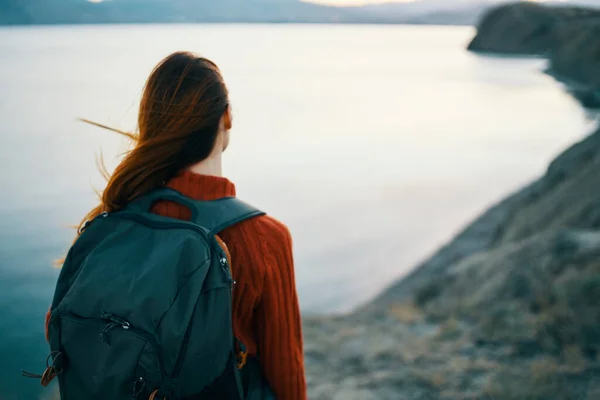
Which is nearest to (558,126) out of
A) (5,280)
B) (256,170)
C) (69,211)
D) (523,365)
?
(256,170)

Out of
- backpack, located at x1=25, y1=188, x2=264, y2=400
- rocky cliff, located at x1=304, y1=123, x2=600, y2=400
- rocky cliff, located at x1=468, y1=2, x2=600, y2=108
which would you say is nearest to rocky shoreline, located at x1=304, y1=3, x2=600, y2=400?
rocky cliff, located at x1=304, y1=123, x2=600, y2=400

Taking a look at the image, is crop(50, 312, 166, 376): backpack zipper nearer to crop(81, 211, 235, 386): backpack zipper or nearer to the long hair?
crop(81, 211, 235, 386): backpack zipper

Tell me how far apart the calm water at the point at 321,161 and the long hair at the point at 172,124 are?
0.33 metres

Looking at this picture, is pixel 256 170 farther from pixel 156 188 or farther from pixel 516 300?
pixel 156 188

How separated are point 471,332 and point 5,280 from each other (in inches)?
366

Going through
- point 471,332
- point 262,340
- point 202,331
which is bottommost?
point 471,332

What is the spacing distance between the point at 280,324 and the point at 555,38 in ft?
212

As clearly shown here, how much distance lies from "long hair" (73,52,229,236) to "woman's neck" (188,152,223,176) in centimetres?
1

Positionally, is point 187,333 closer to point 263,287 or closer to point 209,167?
point 263,287

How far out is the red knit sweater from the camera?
1.38 m

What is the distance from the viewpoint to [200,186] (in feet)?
4.66

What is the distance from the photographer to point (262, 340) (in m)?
1.48

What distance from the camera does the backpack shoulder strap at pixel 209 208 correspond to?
134cm

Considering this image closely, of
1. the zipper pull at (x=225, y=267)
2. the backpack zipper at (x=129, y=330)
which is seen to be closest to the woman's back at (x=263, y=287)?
the zipper pull at (x=225, y=267)
